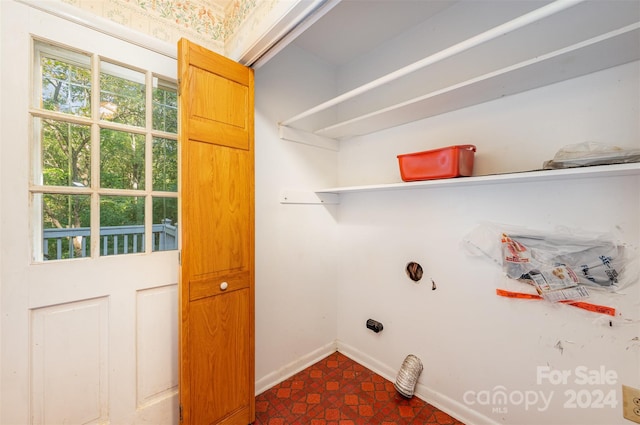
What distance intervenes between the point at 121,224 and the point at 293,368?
5.03 feet

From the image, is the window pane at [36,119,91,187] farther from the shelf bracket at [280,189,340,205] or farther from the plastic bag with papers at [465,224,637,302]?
the plastic bag with papers at [465,224,637,302]

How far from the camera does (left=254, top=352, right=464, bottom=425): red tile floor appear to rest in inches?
57.7

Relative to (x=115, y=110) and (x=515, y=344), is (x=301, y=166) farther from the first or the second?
(x=515, y=344)

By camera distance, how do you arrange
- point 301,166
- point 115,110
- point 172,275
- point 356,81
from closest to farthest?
point 115,110, point 172,275, point 301,166, point 356,81

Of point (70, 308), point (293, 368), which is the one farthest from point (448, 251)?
point (70, 308)

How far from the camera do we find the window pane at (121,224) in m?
1.18

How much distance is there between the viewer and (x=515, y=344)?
4.26 feet

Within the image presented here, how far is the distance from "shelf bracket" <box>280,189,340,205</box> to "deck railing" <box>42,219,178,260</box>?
747mm

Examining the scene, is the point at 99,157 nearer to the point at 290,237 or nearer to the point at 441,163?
the point at 290,237

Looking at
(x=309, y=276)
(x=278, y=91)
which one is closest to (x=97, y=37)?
(x=278, y=91)

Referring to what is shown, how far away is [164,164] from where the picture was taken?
4.51 ft

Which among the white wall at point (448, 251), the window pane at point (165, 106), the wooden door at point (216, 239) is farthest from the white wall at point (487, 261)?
the window pane at point (165, 106)

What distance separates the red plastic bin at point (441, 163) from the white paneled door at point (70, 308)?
143 cm

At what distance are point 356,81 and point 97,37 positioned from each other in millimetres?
1659
